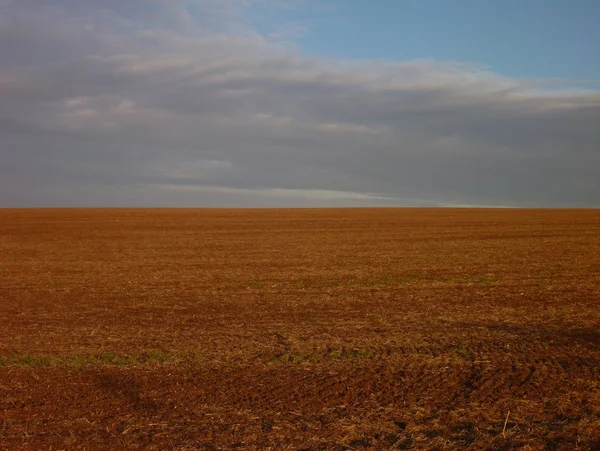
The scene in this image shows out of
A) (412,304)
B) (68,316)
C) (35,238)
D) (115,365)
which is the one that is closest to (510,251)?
(412,304)

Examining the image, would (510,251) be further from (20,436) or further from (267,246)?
(20,436)

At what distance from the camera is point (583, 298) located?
14.6m

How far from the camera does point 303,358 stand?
365 inches

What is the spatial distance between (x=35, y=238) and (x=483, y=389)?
34549 millimetres

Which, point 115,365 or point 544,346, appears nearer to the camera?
point 115,365

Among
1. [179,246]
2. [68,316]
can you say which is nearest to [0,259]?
[179,246]

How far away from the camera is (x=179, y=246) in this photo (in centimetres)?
3070

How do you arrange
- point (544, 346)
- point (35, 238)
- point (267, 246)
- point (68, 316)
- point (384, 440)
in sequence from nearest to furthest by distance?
point (384, 440) < point (544, 346) < point (68, 316) < point (267, 246) < point (35, 238)

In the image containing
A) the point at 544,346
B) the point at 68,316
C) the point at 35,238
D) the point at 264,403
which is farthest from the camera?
the point at 35,238

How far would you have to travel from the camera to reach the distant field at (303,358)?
643 cm

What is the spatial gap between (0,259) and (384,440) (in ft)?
78.2

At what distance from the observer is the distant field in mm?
6434

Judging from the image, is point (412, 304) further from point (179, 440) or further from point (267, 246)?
point (267, 246)

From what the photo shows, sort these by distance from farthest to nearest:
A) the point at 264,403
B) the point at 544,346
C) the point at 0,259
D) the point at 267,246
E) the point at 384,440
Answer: the point at 267,246 < the point at 0,259 < the point at 544,346 < the point at 264,403 < the point at 384,440
